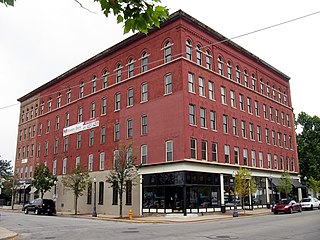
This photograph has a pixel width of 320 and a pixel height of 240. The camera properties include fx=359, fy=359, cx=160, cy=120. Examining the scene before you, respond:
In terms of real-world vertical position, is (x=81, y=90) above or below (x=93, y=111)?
above

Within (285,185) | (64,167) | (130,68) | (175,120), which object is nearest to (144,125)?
(175,120)

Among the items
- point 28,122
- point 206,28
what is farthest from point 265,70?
point 28,122

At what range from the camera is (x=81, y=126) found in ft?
156

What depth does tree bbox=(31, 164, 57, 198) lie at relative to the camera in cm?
4606

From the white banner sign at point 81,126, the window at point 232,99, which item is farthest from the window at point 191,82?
the white banner sign at point 81,126

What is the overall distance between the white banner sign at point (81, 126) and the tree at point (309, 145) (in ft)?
125

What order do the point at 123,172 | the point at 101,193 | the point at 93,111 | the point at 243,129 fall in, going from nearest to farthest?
the point at 123,172 < the point at 101,193 < the point at 243,129 < the point at 93,111

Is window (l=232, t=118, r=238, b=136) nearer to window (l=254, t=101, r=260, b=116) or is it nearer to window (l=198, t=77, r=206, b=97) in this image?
window (l=254, t=101, r=260, b=116)

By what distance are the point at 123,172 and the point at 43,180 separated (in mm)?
17738

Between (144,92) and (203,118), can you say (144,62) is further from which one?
(203,118)

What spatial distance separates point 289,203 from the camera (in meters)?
35.6

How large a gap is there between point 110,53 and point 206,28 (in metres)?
12.5

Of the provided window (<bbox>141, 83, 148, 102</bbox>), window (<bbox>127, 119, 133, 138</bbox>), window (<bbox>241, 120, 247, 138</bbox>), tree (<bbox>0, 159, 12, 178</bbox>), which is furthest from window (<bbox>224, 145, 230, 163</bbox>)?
tree (<bbox>0, 159, 12, 178</bbox>)

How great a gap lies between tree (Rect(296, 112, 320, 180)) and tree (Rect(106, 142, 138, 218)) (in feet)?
124
